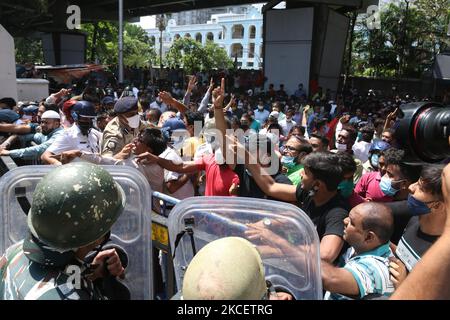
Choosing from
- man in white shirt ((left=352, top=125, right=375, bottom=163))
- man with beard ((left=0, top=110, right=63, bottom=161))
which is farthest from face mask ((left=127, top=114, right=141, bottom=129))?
man in white shirt ((left=352, top=125, right=375, bottom=163))

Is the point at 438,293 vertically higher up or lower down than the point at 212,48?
lower down

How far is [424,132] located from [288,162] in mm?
2157

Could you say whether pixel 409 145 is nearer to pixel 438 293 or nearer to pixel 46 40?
pixel 438 293

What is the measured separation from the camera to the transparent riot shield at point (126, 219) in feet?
6.65

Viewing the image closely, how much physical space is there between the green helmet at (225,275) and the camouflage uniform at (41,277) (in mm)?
524

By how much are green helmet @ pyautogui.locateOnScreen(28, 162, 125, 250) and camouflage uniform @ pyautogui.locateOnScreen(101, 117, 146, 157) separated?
8.36 feet

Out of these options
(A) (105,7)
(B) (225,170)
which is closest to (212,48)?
(A) (105,7)

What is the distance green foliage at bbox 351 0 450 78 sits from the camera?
29062 millimetres

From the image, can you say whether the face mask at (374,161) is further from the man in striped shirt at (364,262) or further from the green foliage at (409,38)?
the green foliage at (409,38)

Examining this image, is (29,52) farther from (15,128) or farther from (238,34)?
(15,128)

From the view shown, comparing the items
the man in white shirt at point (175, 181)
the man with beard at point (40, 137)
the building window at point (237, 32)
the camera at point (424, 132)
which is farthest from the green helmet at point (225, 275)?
the building window at point (237, 32)

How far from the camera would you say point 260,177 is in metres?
3.34

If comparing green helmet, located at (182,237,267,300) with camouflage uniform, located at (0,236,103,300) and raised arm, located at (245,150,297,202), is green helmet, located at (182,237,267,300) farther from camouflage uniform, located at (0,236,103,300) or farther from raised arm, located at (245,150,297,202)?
raised arm, located at (245,150,297,202)
